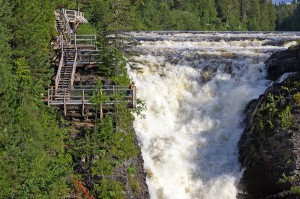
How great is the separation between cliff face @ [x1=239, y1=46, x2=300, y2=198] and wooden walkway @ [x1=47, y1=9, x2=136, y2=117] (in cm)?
642

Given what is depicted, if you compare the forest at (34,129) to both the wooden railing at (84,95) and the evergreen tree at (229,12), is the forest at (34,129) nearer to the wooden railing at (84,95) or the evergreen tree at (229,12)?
the wooden railing at (84,95)

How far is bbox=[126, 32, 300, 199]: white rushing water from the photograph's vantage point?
2698cm

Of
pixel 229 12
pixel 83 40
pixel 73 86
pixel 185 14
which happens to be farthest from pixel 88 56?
pixel 229 12

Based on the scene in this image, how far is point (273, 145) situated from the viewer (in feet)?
83.1

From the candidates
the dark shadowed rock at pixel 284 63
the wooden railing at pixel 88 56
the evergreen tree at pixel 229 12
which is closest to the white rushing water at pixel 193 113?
the dark shadowed rock at pixel 284 63

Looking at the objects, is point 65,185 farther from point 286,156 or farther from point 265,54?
point 265,54

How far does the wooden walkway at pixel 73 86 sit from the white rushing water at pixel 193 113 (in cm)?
288

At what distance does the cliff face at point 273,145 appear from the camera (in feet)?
78.8

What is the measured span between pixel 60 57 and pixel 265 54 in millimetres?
14524

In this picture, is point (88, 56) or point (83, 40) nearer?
point (88, 56)

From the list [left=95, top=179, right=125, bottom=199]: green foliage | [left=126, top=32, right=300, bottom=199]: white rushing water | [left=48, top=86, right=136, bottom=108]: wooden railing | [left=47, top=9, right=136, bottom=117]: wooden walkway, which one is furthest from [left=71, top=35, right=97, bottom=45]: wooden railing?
[left=95, top=179, right=125, bottom=199]: green foliage

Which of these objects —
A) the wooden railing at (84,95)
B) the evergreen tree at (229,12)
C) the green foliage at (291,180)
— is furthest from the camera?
the evergreen tree at (229,12)

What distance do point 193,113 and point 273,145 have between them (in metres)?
→ 7.36

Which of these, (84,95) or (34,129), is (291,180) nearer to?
(84,95)
